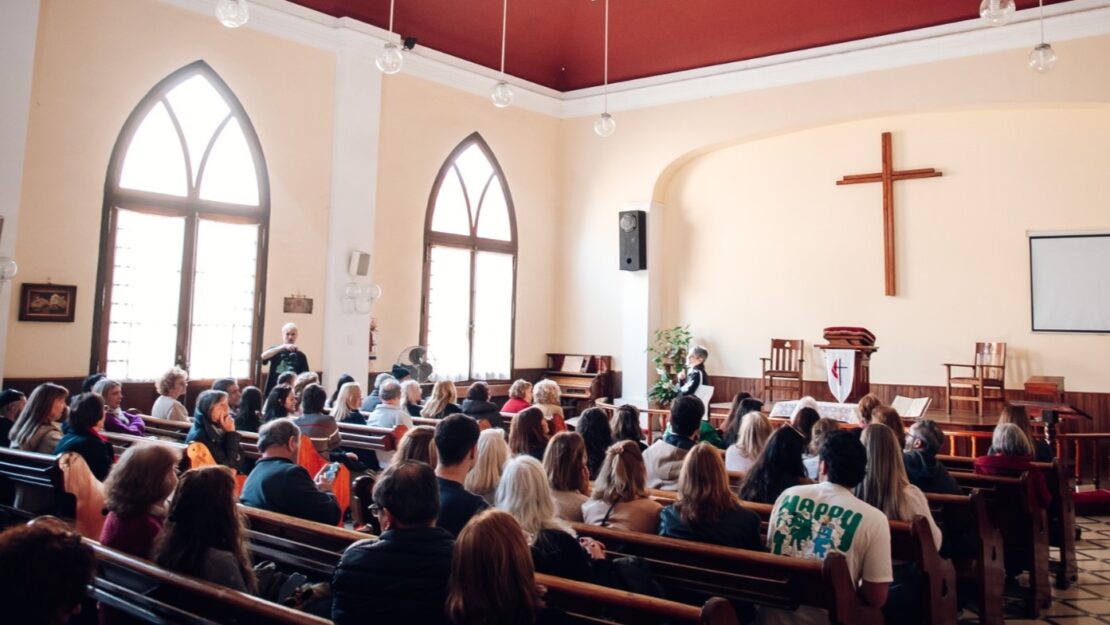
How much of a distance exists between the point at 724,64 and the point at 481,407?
669 centimetres

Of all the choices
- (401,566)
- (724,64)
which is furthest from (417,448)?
(724,64)

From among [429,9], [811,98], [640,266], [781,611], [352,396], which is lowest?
[781,611]

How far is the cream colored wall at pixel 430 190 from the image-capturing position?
31.6ft

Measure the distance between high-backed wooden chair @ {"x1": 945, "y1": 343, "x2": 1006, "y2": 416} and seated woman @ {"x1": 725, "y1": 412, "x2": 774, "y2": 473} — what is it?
5.42 meters

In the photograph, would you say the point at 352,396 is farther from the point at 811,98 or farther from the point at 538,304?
the point at 811,98

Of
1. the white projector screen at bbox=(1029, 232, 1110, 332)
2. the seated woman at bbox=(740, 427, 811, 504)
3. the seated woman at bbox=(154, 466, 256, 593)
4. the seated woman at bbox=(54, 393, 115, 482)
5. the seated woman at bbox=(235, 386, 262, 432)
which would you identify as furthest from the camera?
the white projector screen at bbox=(1029, 232, 1110, 332)

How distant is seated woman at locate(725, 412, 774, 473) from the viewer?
13.9ft

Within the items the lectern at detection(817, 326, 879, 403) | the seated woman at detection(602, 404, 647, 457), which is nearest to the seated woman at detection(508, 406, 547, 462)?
the seated woman at detection(602, 404, 647, 457)

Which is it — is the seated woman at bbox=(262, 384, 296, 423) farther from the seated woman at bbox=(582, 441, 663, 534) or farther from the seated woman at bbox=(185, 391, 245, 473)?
the seated woman at bbox=(582, 441, 663, 534)

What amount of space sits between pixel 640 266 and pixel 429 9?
428cm

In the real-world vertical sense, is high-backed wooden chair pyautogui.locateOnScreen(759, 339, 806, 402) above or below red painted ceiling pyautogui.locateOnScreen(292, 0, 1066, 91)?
below

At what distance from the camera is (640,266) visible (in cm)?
1083

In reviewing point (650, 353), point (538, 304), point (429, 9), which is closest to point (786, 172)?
point (650, 353)

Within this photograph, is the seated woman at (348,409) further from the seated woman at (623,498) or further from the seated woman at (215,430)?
the seated woman at (623,498)
